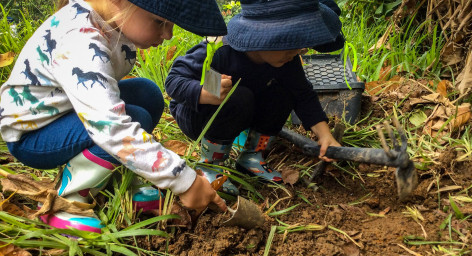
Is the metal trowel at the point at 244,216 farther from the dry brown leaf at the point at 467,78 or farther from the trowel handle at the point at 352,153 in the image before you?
the dry brown leaf at the point at 467,78

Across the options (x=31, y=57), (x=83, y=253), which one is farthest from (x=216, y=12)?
(x=83, y=253)

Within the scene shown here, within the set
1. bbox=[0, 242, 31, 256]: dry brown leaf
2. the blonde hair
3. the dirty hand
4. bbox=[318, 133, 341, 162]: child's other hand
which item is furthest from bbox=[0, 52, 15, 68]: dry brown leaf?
bbox=[318, 133, 341, 162]: child's other hand

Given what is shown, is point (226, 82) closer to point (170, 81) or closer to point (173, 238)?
point (170, 81)

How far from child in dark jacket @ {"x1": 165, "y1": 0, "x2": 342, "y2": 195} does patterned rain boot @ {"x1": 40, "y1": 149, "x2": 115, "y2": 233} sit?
16.2 inches

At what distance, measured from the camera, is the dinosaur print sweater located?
3.68 ft

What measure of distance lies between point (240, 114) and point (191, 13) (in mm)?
586

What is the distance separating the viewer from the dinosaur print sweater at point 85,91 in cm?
112

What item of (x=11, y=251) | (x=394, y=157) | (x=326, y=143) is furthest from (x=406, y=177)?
(x=11, y=251)

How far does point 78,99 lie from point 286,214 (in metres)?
0.86

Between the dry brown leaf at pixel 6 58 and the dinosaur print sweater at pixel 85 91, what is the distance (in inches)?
41.9

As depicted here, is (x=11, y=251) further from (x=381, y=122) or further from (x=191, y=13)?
(x=381, y=122)

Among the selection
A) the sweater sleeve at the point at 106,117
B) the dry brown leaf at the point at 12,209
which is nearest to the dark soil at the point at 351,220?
the sweater sleeve at the point at 106,117

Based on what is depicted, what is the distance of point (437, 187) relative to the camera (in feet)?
5.16

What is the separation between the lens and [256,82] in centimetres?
176
